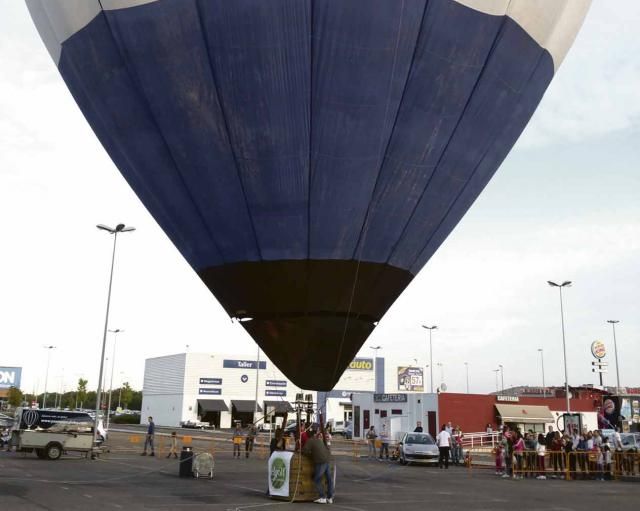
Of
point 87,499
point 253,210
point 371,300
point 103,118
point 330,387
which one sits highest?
point 103,118

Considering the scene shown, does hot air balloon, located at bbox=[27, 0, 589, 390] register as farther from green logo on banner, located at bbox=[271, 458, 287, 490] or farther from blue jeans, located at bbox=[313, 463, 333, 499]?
green logo on banner, located at bbox=[271, 458, 287, 490]

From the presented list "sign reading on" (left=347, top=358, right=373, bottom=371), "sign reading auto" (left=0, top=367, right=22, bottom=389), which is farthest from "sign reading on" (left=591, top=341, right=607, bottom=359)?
"sign reading auto" (left=0, top=367, right=22, bottom=389)

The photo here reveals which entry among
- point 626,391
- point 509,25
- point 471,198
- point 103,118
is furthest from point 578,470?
point 626,391

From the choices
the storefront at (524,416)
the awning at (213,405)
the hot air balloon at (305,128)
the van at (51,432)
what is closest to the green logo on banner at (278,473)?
the hot air balloon at (305,128)

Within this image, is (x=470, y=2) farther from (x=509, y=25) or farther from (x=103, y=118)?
(x=103, y=118)

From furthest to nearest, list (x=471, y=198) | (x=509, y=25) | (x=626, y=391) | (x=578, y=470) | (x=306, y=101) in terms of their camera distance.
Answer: (x=626, y=391), (x=578, y=470), (x=471, y=198), (x=509, y=25), (x=306, y=101)

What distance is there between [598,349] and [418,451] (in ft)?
114

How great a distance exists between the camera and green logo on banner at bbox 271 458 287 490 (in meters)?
14.0

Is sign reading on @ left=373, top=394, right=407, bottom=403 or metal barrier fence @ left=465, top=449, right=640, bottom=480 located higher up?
sign reading on @ left=373, top=394, right=407, bottom=403

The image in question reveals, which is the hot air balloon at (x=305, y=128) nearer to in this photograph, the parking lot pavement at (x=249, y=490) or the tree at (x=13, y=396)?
the parking lot pavement at (x=249, y=490)

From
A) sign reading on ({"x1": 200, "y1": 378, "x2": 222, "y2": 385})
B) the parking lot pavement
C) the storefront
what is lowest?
the parking lot pavement

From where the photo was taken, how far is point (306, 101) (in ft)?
38.4

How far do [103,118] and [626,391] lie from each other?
6461 centimetres

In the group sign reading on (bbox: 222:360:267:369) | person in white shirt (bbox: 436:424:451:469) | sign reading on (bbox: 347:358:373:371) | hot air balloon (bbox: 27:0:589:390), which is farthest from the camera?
sign reading on (bbox: 347:358:373:371)
